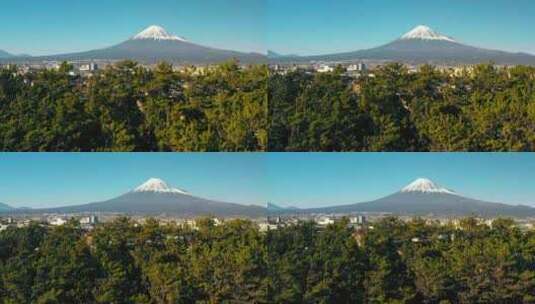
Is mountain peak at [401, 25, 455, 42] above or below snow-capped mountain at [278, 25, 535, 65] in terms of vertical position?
above

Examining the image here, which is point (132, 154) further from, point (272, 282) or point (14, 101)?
point (272, 282)

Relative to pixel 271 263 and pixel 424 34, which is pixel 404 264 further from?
pixel 424 34

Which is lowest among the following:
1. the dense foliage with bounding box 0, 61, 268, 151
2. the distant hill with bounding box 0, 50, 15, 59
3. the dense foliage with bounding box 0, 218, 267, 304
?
the dense foliage with bounding box 0, 218, 267, 304

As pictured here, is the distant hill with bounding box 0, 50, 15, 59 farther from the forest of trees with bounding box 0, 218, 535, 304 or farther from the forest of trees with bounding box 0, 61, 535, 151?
the forest of trees with bounding box 0, 218, 535, 304


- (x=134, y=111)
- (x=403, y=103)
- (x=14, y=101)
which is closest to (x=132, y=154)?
(x=134, y=111)

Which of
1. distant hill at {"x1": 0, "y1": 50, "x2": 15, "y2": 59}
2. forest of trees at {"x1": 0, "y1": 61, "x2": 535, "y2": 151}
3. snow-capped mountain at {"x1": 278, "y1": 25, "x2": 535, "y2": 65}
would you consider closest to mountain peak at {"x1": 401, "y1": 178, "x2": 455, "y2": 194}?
forest of trees at {"x1": 0, "y1": 61, "x2": 535, "y2": 151}

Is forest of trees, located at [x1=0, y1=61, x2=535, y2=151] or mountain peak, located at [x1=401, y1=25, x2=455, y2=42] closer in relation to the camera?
forest of trees, located at [x1=0, y1=61, x2=535, y2=151]

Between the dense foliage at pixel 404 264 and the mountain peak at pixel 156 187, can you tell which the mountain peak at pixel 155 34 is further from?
the dense foliage at pixel 404 264
